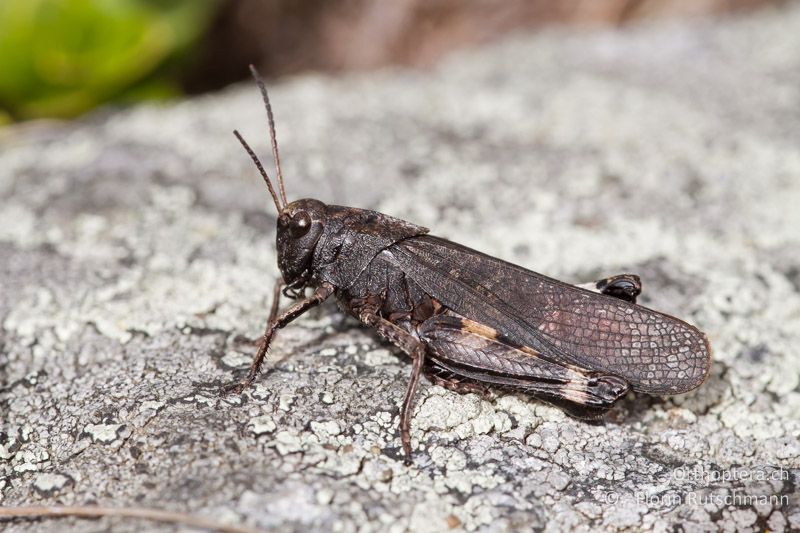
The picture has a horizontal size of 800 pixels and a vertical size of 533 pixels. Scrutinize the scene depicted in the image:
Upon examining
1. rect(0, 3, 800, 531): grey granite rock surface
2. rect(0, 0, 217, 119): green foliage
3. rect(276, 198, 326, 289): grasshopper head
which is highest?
rect(0, 0, 217, 119): green foliage

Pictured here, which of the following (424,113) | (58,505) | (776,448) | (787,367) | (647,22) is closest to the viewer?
(58,505)

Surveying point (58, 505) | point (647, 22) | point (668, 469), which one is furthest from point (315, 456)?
point (647, 22)

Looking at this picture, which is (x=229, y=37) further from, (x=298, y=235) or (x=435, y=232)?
(x=298, y=235)

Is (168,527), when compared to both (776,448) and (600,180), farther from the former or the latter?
(600,180)

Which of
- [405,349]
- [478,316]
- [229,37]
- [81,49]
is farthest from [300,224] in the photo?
[229,37]

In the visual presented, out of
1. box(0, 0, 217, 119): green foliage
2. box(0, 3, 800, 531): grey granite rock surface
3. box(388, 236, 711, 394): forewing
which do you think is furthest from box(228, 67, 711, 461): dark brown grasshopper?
box(0, 0, 217, 119): green foliage

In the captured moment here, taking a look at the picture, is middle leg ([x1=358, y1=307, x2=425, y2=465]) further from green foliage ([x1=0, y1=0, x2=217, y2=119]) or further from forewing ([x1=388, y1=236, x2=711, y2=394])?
green foliage ([x1=0, y1=0, x2=217, y2=119])
